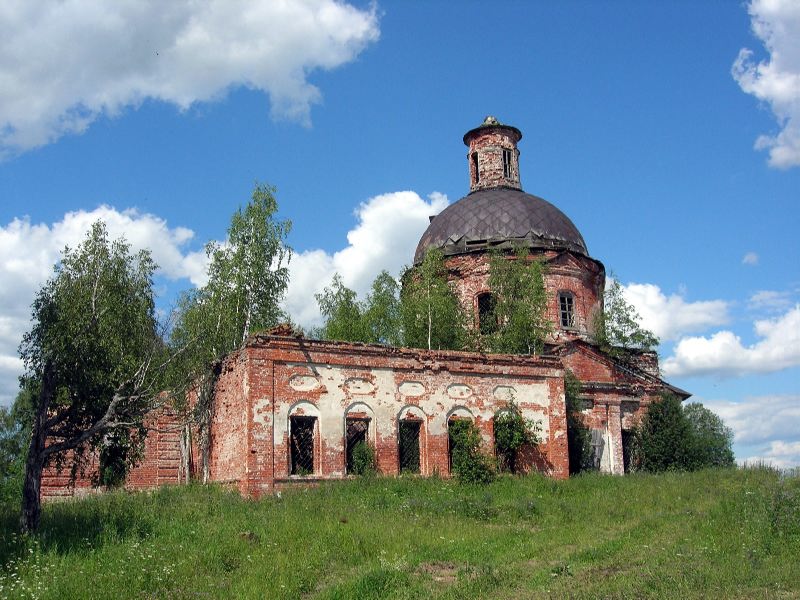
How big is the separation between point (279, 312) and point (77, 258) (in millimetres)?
11493

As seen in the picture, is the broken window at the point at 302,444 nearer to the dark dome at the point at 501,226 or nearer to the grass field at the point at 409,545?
the grass field at the point at 409,545

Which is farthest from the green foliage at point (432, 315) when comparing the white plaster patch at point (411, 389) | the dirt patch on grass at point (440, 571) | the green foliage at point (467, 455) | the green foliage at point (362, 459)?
the dirt patch on grass at point (440, 571)

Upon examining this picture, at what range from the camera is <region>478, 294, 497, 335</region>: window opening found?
27172 mm

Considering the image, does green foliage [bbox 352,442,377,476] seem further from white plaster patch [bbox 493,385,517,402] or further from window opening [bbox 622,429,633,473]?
window opening [bbox 622,429,633,473]

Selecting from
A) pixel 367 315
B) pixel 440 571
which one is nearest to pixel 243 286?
pixel 367 315

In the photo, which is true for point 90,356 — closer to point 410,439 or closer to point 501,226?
point 410,439

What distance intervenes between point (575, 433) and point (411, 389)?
6644 mm

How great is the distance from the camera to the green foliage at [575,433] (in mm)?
23641

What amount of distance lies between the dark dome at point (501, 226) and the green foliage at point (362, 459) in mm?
12408

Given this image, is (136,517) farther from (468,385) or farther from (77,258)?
(468,385)

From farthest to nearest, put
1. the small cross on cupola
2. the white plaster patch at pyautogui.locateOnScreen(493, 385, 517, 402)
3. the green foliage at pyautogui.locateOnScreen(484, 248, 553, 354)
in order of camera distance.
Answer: the small cross on cupola → the green foliage at pyautogui.locateOnScreen(484, 248, 553, 354) → the white plaster patch at pyautogui.locateOnScreen(493, 385, 517, 402)

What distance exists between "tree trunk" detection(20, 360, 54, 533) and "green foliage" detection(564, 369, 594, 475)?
14440 millimetres

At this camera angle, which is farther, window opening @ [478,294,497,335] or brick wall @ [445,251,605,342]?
brick wall @ [445,251,605,342]

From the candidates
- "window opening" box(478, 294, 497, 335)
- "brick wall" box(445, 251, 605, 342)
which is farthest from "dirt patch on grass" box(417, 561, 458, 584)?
"brick wall" box(445, 251, 605, 342)
